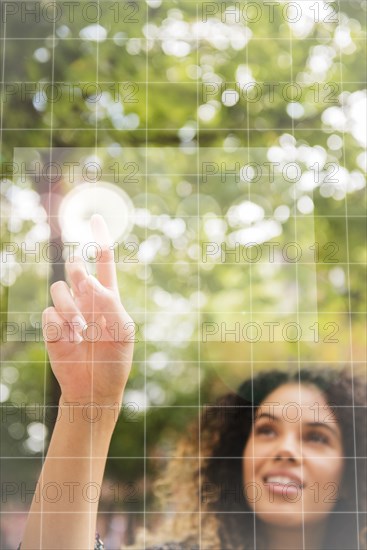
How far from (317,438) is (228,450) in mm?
195

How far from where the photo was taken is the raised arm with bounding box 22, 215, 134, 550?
4.73 ft

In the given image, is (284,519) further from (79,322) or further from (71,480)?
(79,322)

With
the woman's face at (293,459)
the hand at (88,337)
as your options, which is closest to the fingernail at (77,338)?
the hand at (88,337)

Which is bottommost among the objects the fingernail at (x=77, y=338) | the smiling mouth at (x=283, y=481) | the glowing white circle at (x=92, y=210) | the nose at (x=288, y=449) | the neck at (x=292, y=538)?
the neck at (x=292, y=538)

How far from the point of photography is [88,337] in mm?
1476

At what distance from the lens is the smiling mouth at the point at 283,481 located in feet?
4.78

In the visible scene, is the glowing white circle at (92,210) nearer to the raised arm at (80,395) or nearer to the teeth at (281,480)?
the raised arm at (80,395)

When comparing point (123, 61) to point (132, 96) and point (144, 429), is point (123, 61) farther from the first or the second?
point (144, 429)

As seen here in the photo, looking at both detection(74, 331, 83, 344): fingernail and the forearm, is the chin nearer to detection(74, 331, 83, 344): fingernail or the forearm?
the forearm

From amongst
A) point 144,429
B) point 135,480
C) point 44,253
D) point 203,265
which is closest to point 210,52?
point 203,265

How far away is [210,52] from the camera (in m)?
1.58

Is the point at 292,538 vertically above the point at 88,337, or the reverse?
the point at 88,337

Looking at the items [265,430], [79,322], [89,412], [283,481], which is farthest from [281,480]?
[79,322]

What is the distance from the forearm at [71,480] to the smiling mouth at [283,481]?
35cm
